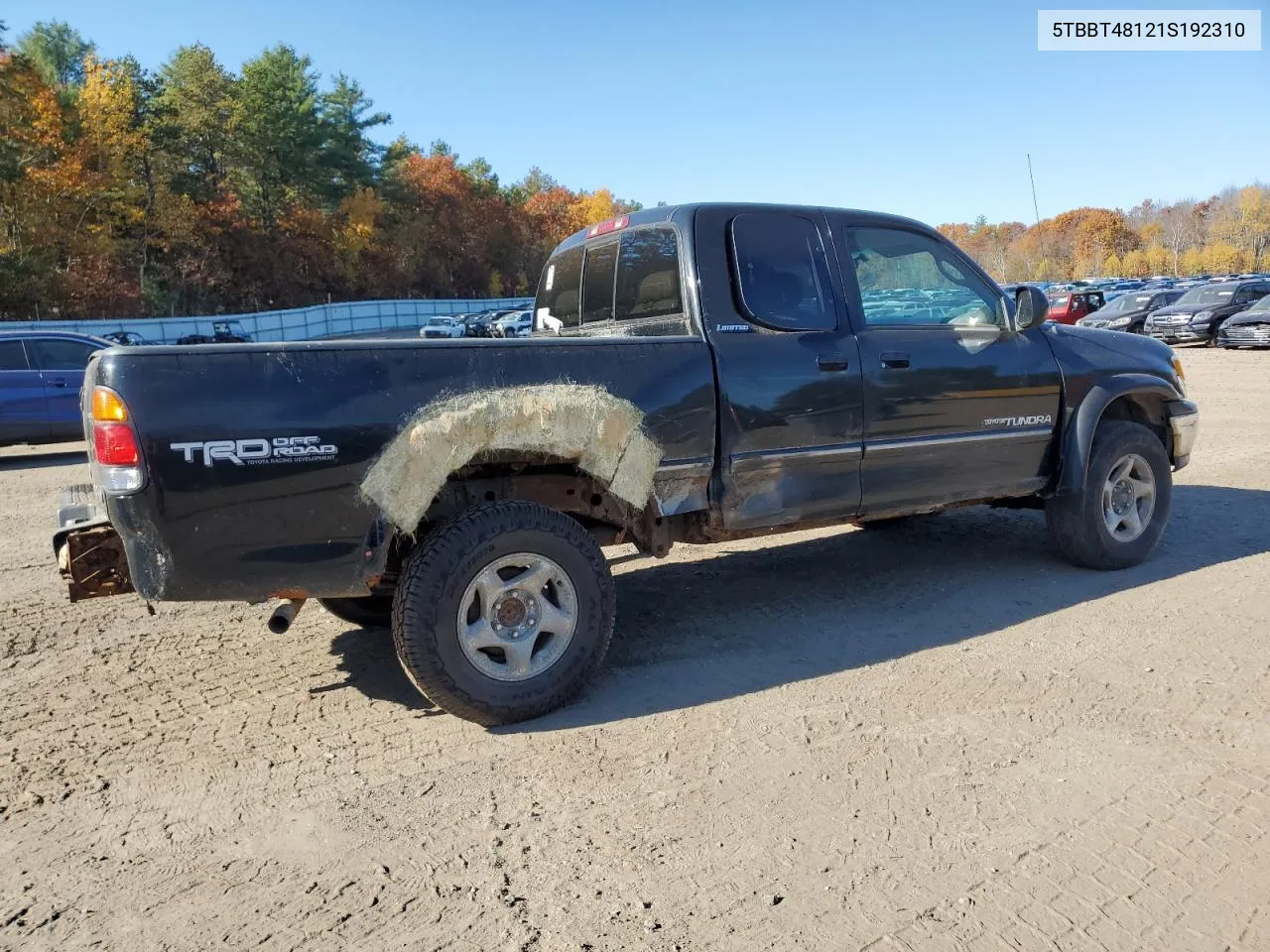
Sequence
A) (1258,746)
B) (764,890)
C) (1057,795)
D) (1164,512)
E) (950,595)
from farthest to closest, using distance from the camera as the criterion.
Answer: (1164,512) < (950,595) < (1258,746) < (1057,795) < (764,890)

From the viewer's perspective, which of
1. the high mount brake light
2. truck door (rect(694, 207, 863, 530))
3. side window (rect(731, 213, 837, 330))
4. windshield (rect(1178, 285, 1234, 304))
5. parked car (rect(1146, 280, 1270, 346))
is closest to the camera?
truck door (rect(694, 207, 863, 530))

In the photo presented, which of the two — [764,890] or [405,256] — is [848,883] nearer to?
[764,890]

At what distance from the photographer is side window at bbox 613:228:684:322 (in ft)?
14.9

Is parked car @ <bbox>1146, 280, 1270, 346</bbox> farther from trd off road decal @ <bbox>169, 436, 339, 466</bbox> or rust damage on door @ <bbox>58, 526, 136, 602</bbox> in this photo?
rust damage on door @ <bbox>58, 526, 136, 602</bbox>

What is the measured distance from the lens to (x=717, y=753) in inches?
135

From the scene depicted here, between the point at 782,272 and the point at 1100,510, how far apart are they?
8.13ft

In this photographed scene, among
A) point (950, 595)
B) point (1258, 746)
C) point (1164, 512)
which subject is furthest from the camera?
point (1164, 512)

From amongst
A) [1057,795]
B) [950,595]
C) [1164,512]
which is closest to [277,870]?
[1057,795]

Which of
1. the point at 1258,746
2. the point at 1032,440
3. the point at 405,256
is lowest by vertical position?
the point at 1258,746

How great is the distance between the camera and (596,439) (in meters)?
3.88

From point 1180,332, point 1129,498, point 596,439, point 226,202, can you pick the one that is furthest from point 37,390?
point 226,202

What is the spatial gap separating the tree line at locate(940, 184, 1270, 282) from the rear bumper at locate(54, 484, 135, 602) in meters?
77.0

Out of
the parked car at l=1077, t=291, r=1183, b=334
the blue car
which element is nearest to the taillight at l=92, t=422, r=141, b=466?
the blue car

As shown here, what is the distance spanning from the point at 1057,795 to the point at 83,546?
354 centimetres
